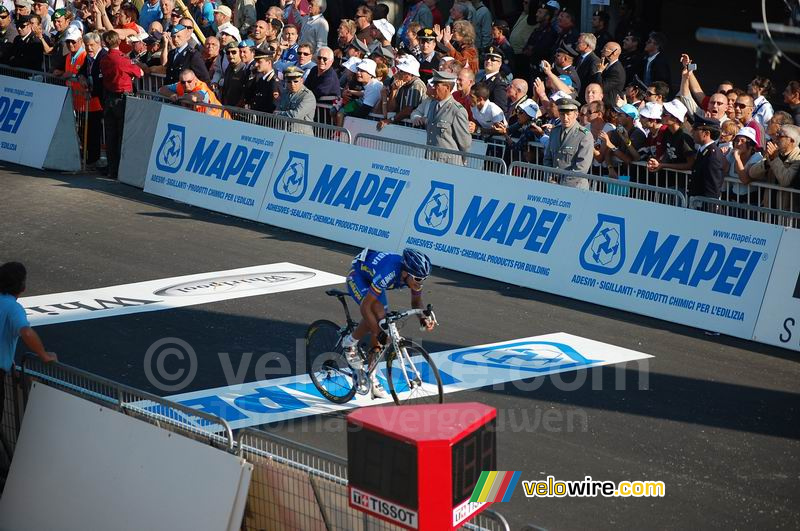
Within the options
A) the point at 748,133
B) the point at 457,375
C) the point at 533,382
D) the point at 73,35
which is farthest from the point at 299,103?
the point at 533,382

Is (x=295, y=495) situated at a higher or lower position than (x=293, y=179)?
lower

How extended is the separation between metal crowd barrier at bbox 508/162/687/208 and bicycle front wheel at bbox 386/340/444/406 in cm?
445

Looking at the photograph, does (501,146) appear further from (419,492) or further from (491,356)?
(419,492)

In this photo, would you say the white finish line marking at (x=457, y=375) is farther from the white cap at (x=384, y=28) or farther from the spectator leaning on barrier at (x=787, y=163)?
the white cap at (x=384, y=28)

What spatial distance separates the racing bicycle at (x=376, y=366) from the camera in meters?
9.85

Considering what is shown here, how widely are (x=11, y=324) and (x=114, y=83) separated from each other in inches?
416

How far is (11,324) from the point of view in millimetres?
8969

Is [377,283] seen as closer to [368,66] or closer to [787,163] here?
[787,163]

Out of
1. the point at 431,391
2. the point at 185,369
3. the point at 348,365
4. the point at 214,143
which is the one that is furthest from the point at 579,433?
the point at 214,143

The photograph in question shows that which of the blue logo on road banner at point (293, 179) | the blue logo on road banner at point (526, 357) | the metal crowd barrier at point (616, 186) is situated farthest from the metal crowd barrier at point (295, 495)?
the blue logo on road banner at point (293, 179)

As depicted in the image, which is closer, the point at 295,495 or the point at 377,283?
the point at 295,495

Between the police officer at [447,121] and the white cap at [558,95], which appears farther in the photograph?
the police officer at [447,121]

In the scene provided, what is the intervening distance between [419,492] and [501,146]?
10870 mm

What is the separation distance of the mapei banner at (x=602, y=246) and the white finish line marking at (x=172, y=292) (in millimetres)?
1718
